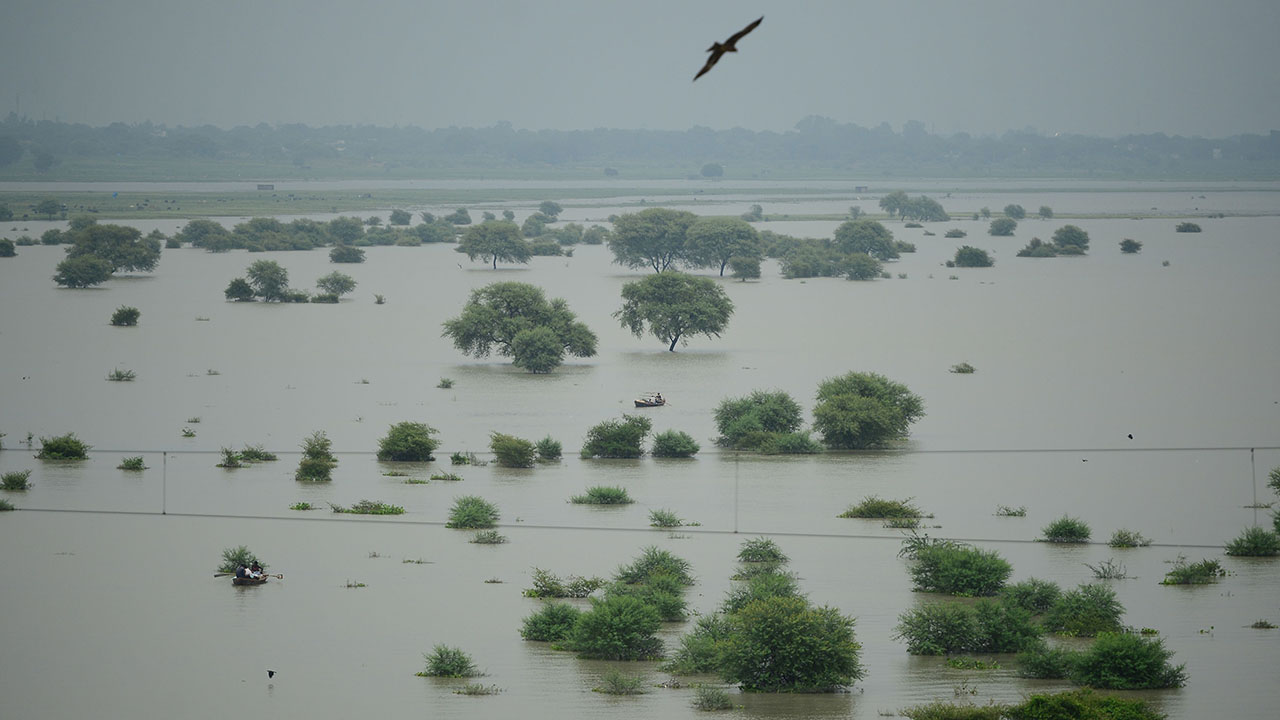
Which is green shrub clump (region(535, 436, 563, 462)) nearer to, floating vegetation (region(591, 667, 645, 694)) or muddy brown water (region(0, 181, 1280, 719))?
muddy brown water (region(0, 181, 1280, 719))

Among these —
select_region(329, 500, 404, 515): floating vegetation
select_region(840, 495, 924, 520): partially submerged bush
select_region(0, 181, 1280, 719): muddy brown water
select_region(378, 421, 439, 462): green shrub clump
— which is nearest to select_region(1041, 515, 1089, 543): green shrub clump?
select_region(0, 181, 1280, 719): muddy brown water

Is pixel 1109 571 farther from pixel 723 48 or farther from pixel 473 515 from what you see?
pixel 723 48

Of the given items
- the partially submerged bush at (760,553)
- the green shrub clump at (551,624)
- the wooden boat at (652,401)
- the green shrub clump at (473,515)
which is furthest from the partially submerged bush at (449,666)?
the wooden boat at (652,401)

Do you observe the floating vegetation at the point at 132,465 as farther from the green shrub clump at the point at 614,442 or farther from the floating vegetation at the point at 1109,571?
the floating vegetation at the point at 1109,571

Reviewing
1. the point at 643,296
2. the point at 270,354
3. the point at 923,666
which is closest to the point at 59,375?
the point at 270,354

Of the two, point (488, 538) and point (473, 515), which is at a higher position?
point (473, 515)

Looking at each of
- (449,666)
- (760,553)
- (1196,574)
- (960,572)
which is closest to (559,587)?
(760,553)
